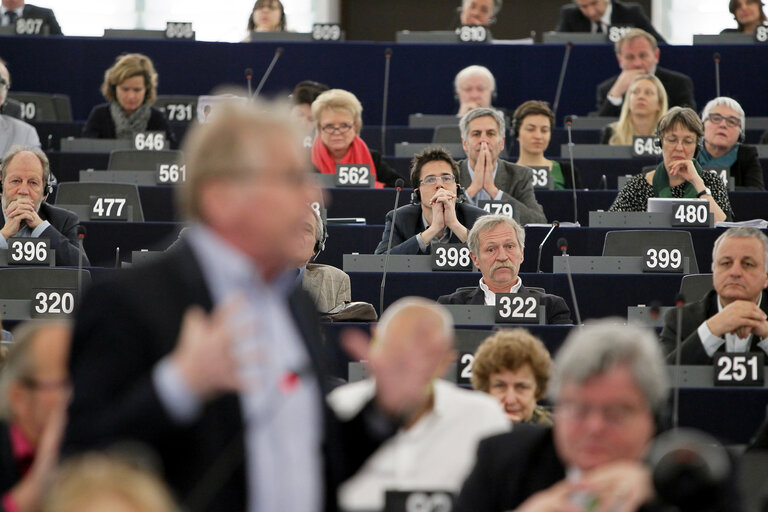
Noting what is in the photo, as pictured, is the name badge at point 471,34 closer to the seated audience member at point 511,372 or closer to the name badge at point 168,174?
the name badge at point 168,174

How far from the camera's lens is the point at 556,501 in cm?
169

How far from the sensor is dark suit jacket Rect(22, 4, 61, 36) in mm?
9500

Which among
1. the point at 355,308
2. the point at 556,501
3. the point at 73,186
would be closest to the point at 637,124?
the point at 73,186

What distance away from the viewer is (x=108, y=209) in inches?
239

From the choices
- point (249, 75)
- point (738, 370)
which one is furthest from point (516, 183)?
point (738, 370)

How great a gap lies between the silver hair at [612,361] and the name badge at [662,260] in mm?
3387

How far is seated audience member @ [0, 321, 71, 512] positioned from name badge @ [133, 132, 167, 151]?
19.1ft

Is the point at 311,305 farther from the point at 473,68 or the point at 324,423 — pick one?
the point at 473,68

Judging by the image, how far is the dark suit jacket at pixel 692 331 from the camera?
4.25m

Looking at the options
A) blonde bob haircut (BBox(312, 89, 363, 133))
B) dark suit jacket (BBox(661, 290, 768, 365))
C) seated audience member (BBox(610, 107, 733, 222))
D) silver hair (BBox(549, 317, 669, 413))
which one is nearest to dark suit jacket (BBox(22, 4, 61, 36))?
blonde bob haircut (BBox(312, 89, 363, 133))

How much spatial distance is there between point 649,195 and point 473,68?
2.18 meters

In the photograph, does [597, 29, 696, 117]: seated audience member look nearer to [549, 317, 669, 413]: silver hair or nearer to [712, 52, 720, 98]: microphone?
[712, 52, 720, 98]: microphone

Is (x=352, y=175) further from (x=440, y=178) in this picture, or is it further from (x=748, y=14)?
(x=748, y=14)

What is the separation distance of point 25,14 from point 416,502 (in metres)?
8.05
